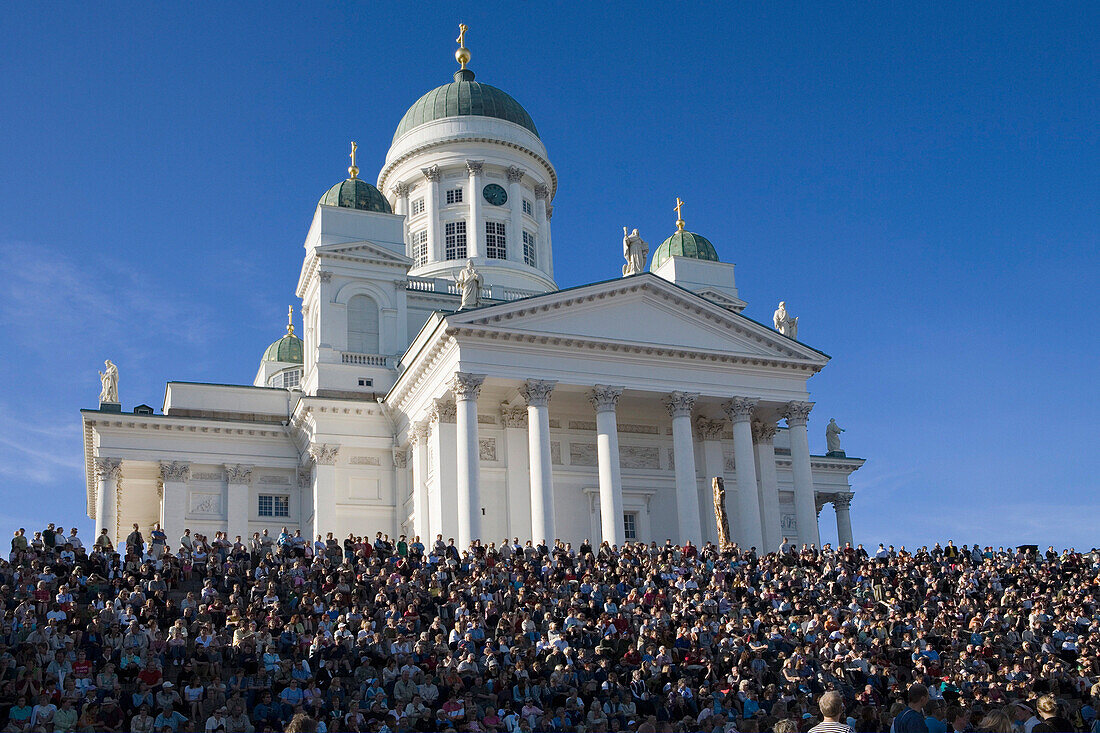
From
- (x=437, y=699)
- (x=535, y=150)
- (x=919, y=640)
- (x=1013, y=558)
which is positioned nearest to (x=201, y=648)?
(x=437, y=699)

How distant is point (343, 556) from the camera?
1099 inches

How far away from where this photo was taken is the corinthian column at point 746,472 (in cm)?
3753

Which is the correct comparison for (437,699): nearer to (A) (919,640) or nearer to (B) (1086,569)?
(A) (919,640)

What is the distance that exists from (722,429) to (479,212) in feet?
53.0

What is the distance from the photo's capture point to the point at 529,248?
53.0 m

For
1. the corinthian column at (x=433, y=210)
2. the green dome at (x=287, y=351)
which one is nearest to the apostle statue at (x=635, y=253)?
the corinthian column at (x=433, y=210)

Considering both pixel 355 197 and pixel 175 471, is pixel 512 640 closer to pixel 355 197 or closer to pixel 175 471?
pixel 175 471

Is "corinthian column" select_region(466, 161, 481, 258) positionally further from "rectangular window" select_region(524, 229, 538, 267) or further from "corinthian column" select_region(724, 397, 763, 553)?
"corinthian column" select_region(724, 397, 763, 553)

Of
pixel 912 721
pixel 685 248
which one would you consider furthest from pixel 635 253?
pixel 912 721

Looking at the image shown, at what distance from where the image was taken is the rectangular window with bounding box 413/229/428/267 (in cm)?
5191

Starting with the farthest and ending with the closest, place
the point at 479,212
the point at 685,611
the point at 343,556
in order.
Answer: the point at 479,212, the point at 343,556, the point at 685,611

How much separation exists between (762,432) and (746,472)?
3.21m

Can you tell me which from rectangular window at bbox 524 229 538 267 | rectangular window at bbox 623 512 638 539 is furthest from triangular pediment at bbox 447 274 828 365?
rectangular window at bbox 524 229 538 267

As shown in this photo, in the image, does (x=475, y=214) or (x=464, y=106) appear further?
Answer: (x=464, y=106)
